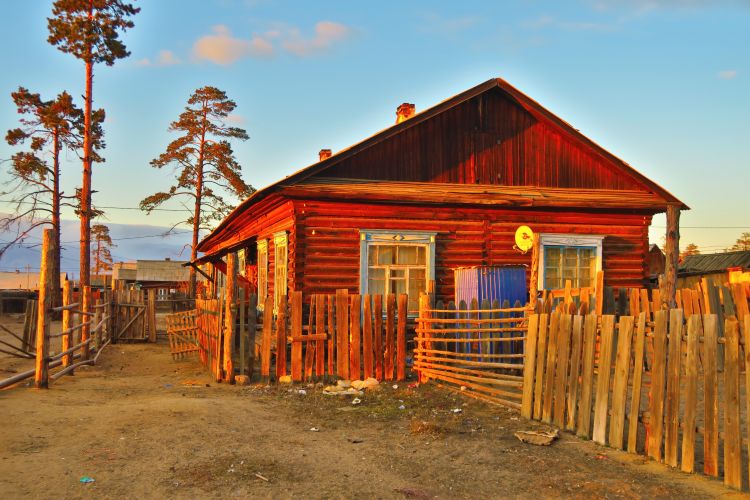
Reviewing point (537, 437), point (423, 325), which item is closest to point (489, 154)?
point (423, 325)

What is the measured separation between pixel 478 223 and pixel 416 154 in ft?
7.24

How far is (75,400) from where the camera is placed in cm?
899

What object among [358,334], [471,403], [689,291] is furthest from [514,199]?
[471,403]

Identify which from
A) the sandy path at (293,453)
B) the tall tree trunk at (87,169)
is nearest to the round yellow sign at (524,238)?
the sandy path at (293,453)

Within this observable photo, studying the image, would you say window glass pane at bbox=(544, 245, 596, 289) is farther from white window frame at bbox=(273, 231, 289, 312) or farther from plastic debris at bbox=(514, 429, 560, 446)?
plastic debris at bbox=(514, 429, 560, 446)

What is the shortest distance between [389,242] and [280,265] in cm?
288

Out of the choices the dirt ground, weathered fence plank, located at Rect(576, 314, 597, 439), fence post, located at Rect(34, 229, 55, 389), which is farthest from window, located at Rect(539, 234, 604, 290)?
fence post, located at Rect(34, 229, 55, 389)

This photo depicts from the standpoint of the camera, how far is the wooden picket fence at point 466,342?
9.53 m

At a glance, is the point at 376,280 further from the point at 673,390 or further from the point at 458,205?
the point at 673,390

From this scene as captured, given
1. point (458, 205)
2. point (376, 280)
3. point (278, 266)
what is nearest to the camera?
point (376, 280)

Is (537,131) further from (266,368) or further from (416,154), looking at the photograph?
(266,368)

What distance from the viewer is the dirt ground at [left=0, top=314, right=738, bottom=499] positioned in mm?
5188

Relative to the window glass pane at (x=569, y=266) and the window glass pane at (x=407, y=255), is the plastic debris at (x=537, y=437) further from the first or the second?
the window glass pane at (x=569, y=266)

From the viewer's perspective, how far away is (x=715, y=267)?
4078 cm
